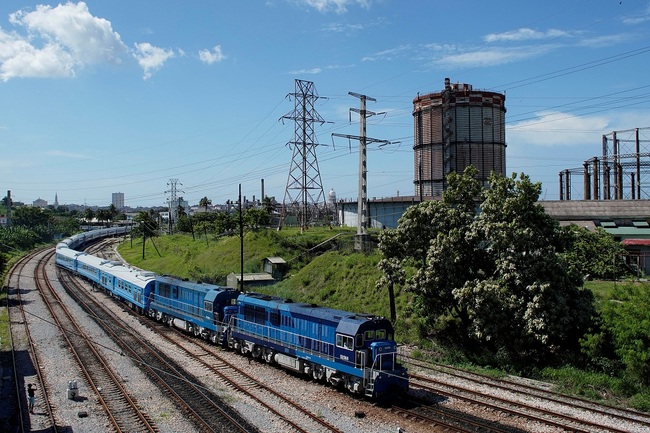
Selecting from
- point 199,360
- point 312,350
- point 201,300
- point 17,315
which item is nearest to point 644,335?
point 312,350

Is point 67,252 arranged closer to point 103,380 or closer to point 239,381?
point 103,380

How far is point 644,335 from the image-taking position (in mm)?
24375

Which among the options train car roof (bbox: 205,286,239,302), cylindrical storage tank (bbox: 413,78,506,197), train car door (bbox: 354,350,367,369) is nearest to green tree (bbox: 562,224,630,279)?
train car door (bbox: 354,350,367,369)

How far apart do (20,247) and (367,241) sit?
93.6 meters

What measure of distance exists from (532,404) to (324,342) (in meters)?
9.77

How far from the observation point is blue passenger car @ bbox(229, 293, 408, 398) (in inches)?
938

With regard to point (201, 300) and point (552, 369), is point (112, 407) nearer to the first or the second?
point (201, 300)

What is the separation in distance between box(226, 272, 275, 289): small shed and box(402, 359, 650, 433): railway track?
28495 millimetres

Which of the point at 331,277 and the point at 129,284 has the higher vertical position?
the point at 331,277

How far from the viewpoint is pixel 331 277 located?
164 feet

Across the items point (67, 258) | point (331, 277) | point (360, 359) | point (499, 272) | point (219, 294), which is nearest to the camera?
point (360, 359)

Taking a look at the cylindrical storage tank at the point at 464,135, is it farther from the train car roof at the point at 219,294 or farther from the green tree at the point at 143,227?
the green tree at the point at 143,227

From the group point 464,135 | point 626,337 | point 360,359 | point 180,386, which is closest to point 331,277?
point 180,386

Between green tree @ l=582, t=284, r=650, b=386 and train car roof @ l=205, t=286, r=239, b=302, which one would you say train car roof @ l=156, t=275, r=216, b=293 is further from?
green tree @ l=582, t=284, r=650, b=386
